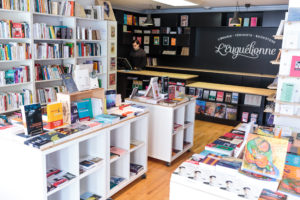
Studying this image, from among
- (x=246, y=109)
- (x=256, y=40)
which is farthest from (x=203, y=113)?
(x=256, y=40)

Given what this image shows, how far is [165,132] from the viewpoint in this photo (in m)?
4.36

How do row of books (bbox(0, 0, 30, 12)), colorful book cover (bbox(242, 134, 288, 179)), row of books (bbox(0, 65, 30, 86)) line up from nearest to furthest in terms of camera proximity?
1. colorful book cover (bbox(242, 134, 288, 179))
2. row of books (bbox(0, 0, 30, 12))
3. row of books (bbox(0, 65, 30, 86))

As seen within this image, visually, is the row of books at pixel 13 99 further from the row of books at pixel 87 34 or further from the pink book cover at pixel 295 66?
the pink book cover at pixel 295 66

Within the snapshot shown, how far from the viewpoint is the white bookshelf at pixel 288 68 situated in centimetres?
413

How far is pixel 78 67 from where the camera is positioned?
3.21 metres

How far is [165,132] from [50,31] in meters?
2.98

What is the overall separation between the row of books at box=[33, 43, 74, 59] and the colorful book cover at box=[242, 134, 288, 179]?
4.22 metres

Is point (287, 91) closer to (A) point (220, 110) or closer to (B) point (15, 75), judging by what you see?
(A) point (220, 110)

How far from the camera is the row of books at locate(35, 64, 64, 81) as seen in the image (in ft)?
17.1

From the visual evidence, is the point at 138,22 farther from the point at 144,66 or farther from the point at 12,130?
the point at 12,130

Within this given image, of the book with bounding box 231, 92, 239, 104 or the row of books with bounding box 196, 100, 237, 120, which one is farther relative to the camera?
the row of books with bounding box 196, 100, 237, 120

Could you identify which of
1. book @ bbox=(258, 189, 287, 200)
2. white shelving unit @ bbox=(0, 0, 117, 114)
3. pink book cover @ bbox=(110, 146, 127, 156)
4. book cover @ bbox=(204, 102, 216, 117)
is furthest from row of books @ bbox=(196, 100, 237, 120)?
book @ bbox=(258, 189, 287, 200)

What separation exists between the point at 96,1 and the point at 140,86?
9.33ft

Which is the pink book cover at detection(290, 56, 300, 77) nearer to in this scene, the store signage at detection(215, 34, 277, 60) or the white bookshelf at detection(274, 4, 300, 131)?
the white bookshelf at detection(274, 4, 300, 131)
